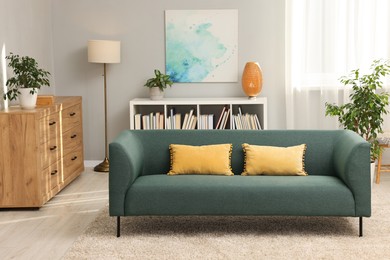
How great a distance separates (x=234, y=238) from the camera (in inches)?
182

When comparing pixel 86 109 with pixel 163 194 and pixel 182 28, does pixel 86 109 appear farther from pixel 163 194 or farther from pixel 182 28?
pixel 163 194

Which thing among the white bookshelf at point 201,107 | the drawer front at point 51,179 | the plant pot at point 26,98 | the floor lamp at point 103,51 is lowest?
the drawer front at point 51,179

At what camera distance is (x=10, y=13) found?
6.14 metres

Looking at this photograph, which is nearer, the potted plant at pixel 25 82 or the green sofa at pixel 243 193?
the green sofa at pixel 243 193

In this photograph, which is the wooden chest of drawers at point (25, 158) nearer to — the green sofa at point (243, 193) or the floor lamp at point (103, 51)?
the green sofa at point (243, 193)

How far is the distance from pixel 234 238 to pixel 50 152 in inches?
76.5

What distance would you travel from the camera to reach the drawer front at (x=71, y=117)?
6270 millimetres

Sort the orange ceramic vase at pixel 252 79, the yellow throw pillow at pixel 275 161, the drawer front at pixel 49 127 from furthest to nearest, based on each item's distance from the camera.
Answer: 1. the orange ceramic vase at pixel 252 79
2. the drawer front at pixel 49 127
3. the yellow throw pillow at pixel 275 161

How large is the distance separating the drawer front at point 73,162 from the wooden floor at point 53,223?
0.47 ft

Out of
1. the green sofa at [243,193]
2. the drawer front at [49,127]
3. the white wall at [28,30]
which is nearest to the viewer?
the green sofa at [243,193]

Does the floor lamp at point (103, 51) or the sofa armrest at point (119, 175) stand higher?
the floor lamp at point (103, 51)

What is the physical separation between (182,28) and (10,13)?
185 cm

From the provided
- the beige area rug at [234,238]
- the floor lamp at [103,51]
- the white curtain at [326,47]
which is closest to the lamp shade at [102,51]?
the floor lamp at [103,51]

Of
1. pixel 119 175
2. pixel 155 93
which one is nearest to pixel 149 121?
pixel 155 93
